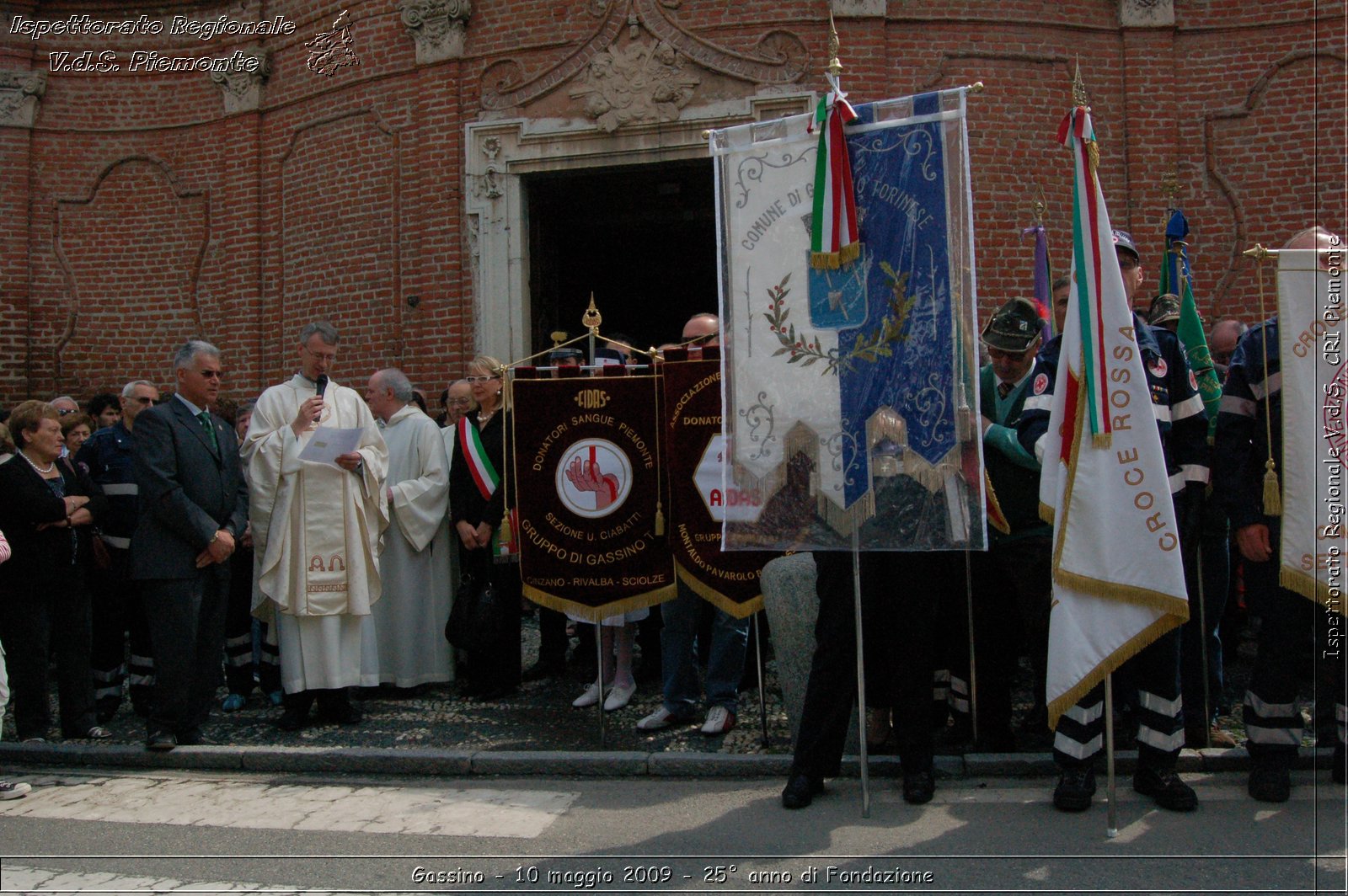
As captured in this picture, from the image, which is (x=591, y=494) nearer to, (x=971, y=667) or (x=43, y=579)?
(x=971, y=667)

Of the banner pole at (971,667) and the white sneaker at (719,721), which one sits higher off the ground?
the banner pole at (971,667)

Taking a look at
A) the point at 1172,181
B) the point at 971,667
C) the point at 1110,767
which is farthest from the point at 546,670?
the point at 1172,181

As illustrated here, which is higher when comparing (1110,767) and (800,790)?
(1110,767)

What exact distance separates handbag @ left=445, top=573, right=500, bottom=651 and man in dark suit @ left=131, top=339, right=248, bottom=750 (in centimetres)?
138

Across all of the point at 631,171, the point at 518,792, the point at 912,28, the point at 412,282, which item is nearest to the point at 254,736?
the point at 518,792

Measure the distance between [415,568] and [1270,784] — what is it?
17.2ft

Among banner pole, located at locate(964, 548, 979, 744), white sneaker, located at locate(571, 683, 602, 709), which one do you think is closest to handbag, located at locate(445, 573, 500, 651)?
white sneaker, located at locate(571, 683, 602, 709)

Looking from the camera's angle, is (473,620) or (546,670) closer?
(473,620)

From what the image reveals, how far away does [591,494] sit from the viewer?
6246 mm

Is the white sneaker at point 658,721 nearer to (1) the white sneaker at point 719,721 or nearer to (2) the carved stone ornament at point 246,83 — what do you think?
(1) the white sneaker at point 719,721

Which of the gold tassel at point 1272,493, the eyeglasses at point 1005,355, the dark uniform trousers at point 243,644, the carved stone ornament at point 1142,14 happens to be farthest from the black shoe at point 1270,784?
the carved stone ornament at point 1142,14

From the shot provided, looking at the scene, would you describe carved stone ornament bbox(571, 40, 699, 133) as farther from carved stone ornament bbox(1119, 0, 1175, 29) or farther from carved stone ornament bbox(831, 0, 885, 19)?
carved stone ornament bbox(1119, 0, 1175, 29)

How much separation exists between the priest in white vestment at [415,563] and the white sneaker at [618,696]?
1369mm

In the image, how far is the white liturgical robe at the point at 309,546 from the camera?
6953 millimetres
